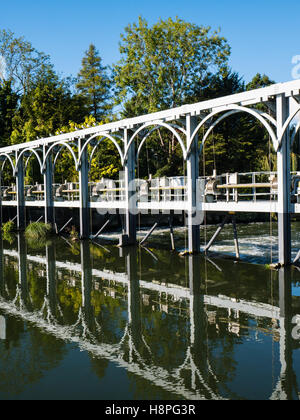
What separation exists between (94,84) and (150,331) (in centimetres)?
4696

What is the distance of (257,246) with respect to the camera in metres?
17.2

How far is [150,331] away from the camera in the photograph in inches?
287

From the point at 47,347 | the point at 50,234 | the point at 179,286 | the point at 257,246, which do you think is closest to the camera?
the point at 47,347

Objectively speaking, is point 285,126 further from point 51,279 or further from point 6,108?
point 6,108

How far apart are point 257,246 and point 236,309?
9.12 meters

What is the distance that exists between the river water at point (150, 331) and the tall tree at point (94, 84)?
38430mm

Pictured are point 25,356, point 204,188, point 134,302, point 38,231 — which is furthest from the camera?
point 38,231

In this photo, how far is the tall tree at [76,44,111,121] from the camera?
4978 centimetres

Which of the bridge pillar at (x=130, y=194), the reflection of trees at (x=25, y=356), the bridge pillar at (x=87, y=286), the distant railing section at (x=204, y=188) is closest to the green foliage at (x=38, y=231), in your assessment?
the distant railing section at (x=204, y=188)

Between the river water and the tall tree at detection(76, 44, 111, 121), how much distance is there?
126ft

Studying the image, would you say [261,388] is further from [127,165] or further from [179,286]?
[127,165]

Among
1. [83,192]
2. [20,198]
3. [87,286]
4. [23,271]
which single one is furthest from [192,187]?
[20,198]

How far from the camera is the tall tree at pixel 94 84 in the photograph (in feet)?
163

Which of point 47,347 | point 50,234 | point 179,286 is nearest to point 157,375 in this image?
point 47,347
